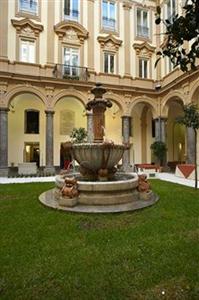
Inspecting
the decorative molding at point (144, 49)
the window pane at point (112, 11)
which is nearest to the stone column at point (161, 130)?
the decorative molding at point (144, 49)

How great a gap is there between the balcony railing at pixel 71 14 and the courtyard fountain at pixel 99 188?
1462 cm

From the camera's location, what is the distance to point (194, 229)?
4.94 metres

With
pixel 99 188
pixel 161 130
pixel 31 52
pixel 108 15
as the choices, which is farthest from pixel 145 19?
pixel 99 188

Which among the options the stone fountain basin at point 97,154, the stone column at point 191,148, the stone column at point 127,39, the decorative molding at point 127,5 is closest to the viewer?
the stone fountain basin at point 97,154

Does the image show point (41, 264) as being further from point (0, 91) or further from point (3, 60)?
point (3, 60)

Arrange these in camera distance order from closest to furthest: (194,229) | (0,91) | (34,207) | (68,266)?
(68,266), (194,229), (34,207), (0,91)

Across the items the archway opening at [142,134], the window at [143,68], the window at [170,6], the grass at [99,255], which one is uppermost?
the window at [170,6]

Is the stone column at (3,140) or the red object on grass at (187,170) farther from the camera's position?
the stone column at (3,140)

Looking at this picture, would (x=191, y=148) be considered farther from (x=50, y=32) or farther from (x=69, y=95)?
→ (x=50, y=32)

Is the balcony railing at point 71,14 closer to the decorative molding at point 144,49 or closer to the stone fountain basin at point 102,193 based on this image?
the decorative molding at point 144,49

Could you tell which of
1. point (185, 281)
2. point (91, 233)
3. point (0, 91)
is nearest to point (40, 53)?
point (0, 91)

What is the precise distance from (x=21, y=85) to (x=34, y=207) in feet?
40.2

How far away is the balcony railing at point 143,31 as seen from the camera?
20609mm

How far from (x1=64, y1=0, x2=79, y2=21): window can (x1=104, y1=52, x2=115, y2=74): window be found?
11.5ft
